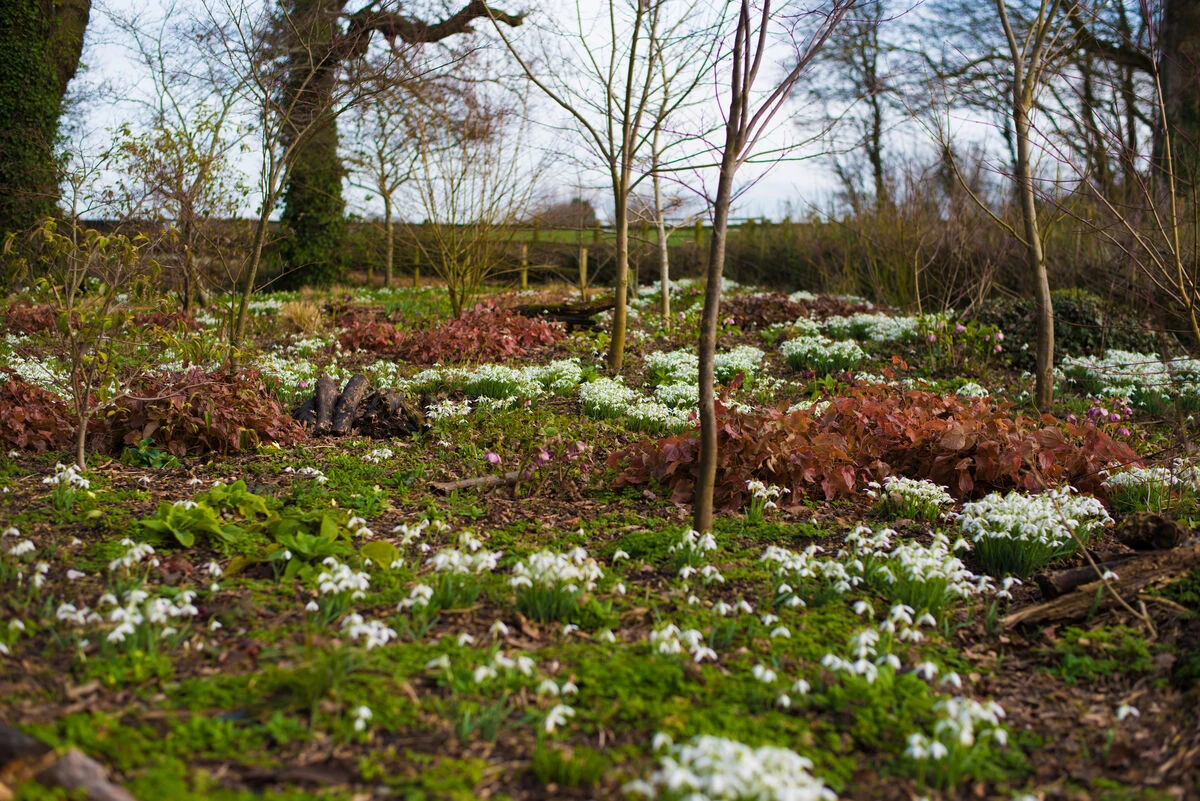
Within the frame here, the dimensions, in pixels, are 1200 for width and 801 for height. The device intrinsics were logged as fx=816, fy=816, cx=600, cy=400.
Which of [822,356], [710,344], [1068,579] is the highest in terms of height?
[710,344]

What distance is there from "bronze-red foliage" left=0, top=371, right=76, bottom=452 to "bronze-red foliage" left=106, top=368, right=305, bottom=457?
1.01ft

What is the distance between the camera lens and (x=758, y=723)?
2.43 m

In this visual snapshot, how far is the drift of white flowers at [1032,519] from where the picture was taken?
146 inches

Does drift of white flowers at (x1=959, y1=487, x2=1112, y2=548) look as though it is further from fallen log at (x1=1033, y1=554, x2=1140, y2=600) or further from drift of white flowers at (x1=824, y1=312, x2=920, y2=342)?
drift of white flowers at (x1=824, y1=312, x2=920, y2=342)

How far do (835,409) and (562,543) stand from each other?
247 cm

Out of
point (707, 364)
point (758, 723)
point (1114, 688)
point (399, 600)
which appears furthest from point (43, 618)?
point (1114, 688)

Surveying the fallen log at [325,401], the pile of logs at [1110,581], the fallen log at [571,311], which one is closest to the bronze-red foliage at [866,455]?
the pile of logs at [1110,581]

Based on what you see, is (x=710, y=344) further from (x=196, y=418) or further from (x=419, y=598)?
(x=196, y=418)

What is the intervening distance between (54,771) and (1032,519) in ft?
12.5

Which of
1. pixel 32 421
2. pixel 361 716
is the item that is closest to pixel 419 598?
pixel 361 716

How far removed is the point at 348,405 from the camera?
6.36 metres

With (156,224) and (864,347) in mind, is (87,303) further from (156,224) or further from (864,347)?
(864,347)

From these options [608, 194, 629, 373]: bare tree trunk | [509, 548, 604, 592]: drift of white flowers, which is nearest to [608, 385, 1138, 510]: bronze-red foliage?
[509, 548, 604, 592]: drift of white flowers

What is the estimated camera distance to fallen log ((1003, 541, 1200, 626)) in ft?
10.8
